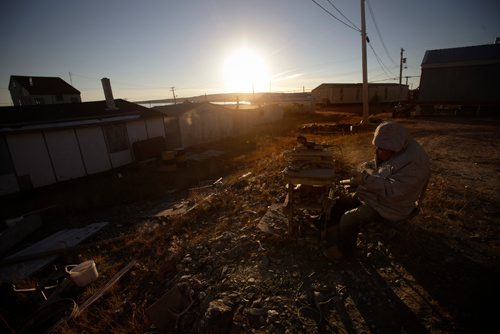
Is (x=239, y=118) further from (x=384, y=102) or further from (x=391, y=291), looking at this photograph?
A: (x=384, y=102)

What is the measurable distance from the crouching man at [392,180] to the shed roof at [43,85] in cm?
4411

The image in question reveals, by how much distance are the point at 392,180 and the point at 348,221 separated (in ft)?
2.80

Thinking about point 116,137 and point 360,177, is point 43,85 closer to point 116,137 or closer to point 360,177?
point 116,137

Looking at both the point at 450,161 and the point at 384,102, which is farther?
the point at 384,102

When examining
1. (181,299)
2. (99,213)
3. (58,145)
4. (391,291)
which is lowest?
(99,213)

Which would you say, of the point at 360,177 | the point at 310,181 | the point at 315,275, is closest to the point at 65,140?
the point at 310,181

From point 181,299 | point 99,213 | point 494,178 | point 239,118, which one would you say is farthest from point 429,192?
point 239,118

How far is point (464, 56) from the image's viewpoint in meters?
20.0

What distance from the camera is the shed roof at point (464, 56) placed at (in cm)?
1915

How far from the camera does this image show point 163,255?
5.39 meters

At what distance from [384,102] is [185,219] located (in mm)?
45635

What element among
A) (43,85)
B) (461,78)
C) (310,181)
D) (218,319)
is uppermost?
(43,85)

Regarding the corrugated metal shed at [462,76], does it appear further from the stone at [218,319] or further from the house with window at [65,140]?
the stone at [218,319]

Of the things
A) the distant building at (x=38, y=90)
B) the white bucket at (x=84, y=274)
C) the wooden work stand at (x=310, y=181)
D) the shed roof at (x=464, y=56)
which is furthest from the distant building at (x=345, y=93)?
the white bucket at (x=84, y=274)
